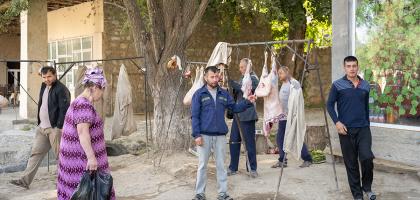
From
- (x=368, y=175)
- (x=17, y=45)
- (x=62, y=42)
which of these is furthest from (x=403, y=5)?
(x=17, y=45)

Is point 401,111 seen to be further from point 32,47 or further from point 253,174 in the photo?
point 32,47

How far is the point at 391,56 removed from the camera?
700 centimetres

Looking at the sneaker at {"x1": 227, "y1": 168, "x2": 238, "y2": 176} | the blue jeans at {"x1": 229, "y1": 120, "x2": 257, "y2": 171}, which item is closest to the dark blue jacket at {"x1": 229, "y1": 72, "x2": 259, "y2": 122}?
the blue jeans at {"x1": 229, "y1": 120, "x2": 257, "y2": 171}

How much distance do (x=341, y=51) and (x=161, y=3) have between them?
3226mm

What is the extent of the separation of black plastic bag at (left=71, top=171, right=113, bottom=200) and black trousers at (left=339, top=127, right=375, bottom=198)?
9.22 ft

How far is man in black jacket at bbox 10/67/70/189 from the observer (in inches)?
262

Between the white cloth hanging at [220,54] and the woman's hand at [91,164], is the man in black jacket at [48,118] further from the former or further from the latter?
the woman's hand at [91,164]

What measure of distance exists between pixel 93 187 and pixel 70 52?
13.6m

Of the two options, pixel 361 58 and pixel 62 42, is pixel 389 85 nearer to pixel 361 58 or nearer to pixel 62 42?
pixel 361 58

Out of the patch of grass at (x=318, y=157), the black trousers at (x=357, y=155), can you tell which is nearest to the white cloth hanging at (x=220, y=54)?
the black trousers at (x=357, y=155)

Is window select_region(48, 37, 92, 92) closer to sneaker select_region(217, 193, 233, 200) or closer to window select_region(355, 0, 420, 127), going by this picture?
window select_region(355, 0, 420, 127)

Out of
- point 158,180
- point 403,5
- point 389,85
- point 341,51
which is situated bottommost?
point 158,180

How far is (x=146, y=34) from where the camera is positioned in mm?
8523

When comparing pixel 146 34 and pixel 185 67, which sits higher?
pixel 146 34
